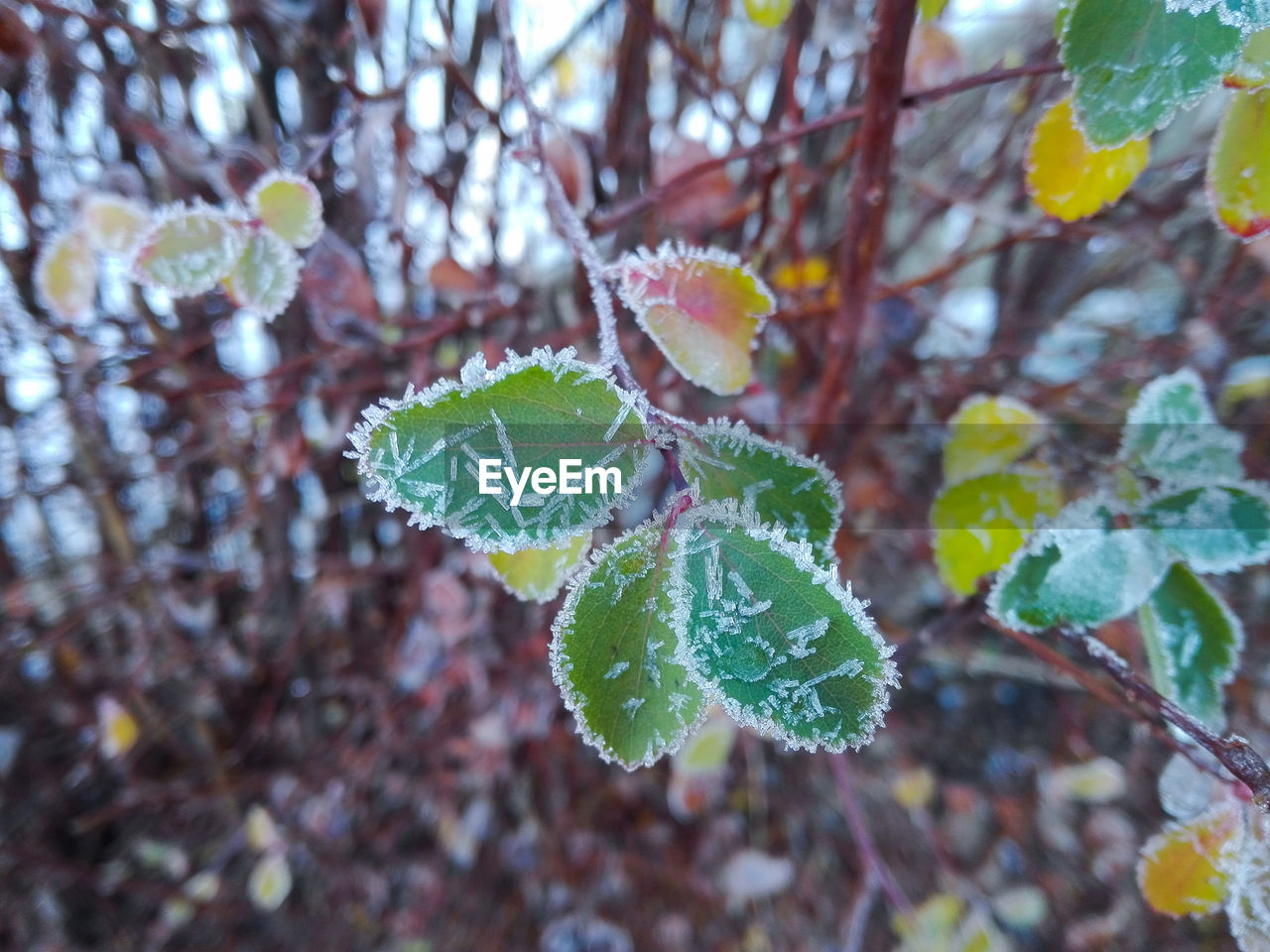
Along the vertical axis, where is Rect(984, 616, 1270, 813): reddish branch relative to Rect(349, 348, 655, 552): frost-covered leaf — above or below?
below

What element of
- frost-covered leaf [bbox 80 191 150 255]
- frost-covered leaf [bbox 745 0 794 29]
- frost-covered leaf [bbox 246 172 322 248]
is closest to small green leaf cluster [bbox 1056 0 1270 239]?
frost-covered leaf [bbox 745 0 794 29]

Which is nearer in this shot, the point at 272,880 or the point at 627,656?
the point at 627,656

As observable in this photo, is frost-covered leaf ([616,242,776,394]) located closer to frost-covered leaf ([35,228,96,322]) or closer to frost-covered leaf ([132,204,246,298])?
frost-covered leaf ([132,204,246,298])

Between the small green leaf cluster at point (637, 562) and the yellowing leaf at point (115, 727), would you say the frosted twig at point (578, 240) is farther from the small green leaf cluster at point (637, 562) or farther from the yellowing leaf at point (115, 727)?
the yellowing leaf at point (115, 727)

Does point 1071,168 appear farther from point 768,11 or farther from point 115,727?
point 115,727

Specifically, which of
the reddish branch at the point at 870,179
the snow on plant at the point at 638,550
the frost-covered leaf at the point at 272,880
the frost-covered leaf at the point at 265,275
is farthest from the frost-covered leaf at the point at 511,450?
the frost-covered leaf at the point at 272,880

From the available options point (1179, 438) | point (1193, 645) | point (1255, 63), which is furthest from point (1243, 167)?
point (1193, 645)

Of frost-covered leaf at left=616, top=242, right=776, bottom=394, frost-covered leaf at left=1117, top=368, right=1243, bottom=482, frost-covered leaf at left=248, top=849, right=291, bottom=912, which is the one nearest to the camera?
frost-covered leaf at left=616, top=242, right=776, bottom=394
